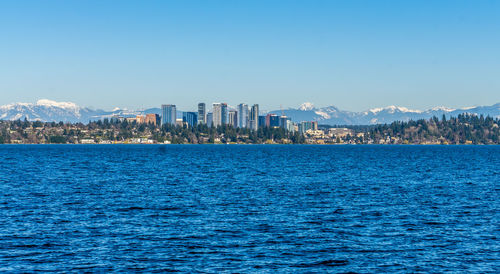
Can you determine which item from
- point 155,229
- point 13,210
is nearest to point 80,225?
point 155,229

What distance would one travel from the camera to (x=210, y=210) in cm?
5744

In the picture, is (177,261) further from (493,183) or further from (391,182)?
(493,183)

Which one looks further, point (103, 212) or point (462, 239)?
point (103, 212)

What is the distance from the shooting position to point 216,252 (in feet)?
126

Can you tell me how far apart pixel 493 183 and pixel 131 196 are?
59038 mm

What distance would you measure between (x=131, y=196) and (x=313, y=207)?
23220 millimetres

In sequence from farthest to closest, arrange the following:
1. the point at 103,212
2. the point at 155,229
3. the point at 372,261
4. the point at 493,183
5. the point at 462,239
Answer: the point at 493,183 < the point at 103,212 < the point at 155,229 < the point at 462,239 < the point at 372,261

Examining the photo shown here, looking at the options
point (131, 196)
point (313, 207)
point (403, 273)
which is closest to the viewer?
point (403, 273)

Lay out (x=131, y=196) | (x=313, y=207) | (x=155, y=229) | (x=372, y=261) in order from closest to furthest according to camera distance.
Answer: (x=372, y=261)
(x=155, y=229)
(x=313, y=207)
(x=131, y=196)

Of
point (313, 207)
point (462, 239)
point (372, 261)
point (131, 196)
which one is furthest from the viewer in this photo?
point (131, 196)

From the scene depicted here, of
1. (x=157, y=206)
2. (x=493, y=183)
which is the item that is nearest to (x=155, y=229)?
(x=157, y=206)

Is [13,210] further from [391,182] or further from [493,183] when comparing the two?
[493,183]

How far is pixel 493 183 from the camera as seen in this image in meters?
93.1

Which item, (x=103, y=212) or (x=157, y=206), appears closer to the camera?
(x=103, y=212)
